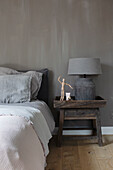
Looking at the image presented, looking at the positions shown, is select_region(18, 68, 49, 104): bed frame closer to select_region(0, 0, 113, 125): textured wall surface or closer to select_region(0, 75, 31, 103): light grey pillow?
select_region(0, 0, 113, 125): textured wall surface

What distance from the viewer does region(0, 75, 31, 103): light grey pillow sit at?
232cm

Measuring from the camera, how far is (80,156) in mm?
2072

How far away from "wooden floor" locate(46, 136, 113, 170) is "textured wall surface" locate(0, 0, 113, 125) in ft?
3.33

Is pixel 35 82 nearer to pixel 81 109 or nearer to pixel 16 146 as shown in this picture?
pixel 81 109

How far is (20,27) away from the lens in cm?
283

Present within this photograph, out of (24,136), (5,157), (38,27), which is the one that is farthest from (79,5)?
(5,157)

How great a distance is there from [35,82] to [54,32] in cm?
86

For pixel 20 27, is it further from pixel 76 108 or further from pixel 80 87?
pixel 76 108

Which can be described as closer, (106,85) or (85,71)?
(85,71)

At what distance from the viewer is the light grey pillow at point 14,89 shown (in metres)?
2.32

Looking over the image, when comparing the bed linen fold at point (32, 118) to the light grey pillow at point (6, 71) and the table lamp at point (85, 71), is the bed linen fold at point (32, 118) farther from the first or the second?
the light grey pillow at point (6, 71)

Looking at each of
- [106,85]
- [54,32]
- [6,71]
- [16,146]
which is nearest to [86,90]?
[106,85]

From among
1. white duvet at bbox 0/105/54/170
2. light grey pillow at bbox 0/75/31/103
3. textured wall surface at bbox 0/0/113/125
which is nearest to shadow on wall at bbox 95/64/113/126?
textured wall surface at bbox 0/0/113/125

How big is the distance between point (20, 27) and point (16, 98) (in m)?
1.18
